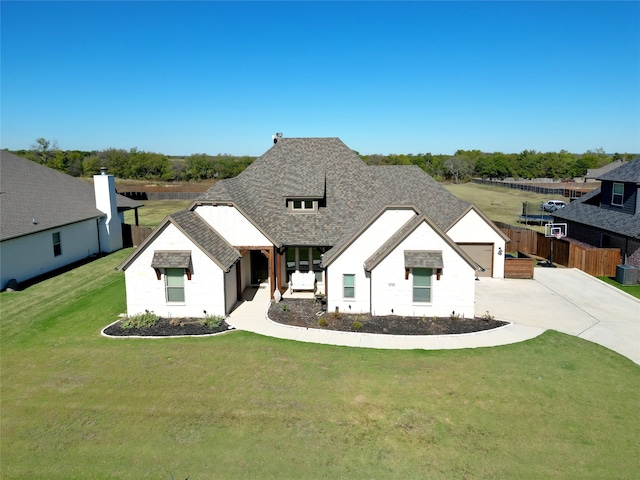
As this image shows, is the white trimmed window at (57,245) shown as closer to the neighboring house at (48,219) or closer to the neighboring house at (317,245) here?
the neighboring house at (48,219)

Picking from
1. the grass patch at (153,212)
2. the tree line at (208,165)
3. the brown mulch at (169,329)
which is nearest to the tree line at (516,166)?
the tree line at (208,165)

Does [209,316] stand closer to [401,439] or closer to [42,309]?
[42,309]

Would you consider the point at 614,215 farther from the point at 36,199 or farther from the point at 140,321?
the point at 36,199

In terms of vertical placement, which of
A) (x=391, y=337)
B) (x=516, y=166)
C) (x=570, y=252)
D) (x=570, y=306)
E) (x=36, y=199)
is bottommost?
(x=391, y=337)

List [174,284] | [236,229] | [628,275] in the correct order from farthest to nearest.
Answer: [628,275]
[236,229]
[174,284]

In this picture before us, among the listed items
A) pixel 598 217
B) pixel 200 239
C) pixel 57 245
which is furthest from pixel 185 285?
pixel 598 217

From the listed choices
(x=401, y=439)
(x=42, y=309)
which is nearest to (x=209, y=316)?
(x=42, y=309)
